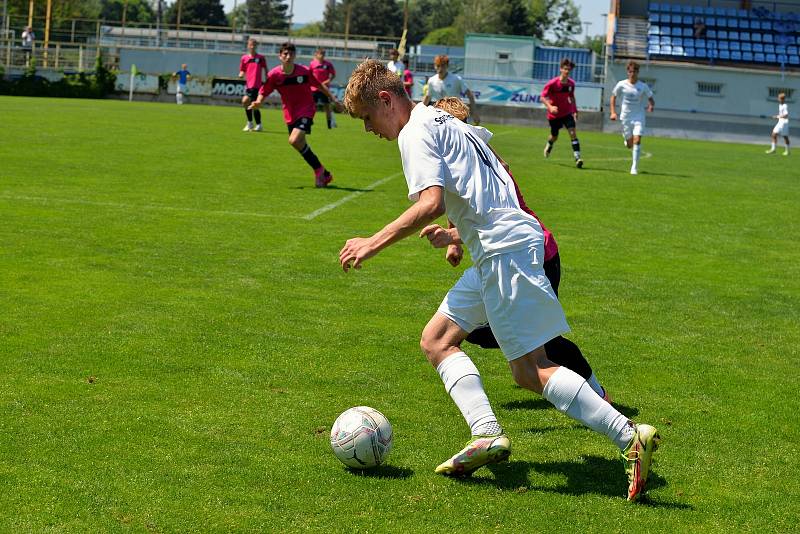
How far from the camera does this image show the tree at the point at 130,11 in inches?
5694

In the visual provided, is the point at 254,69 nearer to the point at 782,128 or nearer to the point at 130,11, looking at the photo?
the point at 782,128

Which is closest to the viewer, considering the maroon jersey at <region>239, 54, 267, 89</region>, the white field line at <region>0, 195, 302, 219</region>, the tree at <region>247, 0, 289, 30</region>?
the white field line at <region>0, 195, 302, 219</region>

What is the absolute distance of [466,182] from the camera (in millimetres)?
4637

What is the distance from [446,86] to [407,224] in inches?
785

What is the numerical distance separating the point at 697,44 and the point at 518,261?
54419 mm

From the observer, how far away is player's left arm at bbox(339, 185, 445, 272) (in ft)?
14.6

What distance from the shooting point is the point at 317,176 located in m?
16.4

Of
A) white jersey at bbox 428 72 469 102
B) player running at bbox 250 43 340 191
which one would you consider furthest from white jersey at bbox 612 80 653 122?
player running at bbox 250 43 340 191

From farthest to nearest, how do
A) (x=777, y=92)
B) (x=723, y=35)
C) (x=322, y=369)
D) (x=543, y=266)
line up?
(x=723, y=35)
(x=777, y=92)
(x=322, y=369)
(x=543, y=266)

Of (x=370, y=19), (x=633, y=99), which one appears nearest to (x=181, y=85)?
(x=633, y=99)

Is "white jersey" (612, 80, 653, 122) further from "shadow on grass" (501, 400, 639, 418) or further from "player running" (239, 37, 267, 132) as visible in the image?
"shadow on grass" (501, 400, 639, 418)

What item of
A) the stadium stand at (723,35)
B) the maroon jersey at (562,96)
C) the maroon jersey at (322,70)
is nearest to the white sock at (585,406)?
the maroon jersey at (562,96)

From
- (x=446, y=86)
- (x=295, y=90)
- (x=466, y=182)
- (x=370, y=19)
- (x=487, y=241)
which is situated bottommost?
(x=487, y=241)

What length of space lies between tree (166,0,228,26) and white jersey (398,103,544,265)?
363 feet
